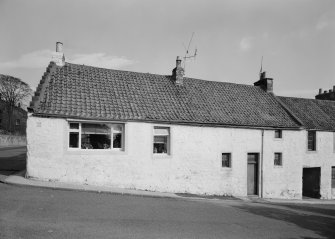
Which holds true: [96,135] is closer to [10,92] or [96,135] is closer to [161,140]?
[161,140]

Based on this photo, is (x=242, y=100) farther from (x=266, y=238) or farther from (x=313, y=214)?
(x=266, y=238)

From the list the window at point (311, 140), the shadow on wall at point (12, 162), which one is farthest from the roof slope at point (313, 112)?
the shadow on wall at point (12, 162)

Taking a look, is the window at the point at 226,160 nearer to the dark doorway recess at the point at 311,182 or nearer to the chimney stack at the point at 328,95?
the dark doorway recess at the point at 311,182

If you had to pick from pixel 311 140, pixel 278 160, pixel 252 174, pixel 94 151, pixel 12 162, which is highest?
pixel 311 140

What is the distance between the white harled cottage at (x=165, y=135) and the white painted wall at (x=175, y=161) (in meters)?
0.05

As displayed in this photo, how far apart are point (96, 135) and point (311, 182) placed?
17.9 m

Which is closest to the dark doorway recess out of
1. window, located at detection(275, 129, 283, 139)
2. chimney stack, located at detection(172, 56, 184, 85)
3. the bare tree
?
window, located at detection(275, 129, 283, 139)

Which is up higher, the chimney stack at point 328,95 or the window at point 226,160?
the chimney stack at point 328,95

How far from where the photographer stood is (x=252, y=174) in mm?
18203

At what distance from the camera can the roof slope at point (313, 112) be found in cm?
2205

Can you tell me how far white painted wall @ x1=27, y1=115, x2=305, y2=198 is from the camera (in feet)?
42.7

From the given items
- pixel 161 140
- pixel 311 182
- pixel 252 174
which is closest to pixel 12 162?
pixel 161 140

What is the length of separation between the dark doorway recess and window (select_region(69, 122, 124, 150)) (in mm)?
16001

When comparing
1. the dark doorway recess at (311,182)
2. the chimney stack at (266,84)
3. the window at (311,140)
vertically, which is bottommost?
the dark doorway recess at (311,182)
